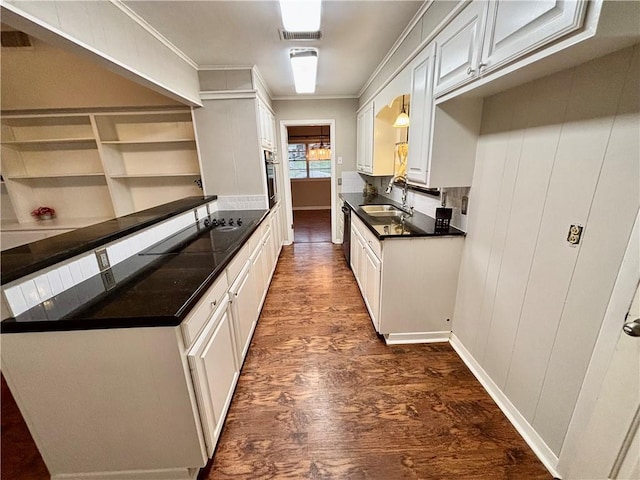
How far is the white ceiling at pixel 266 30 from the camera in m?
1.73

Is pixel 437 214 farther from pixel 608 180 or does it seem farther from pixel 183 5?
pixel 183 5

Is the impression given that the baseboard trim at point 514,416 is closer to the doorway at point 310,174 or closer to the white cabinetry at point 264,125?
the white cabinetry at point 264,125

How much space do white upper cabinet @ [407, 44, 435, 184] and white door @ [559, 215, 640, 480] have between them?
46.5 inches

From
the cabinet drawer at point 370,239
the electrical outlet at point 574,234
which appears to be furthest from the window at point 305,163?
the electrical outlet at point 574,234

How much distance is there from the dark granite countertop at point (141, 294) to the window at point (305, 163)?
6465mm

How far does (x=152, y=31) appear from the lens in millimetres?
1939

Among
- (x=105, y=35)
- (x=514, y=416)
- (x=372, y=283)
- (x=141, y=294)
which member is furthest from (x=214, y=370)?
(x=105, y=35)

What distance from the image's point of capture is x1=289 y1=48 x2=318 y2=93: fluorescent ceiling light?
2.36 metres

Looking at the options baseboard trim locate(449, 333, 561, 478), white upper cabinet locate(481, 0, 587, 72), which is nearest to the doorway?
baseboard trim locate(449, 333, 561, 478)

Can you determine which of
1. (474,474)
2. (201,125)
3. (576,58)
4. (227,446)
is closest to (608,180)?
(576,58)

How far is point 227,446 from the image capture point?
1.40m

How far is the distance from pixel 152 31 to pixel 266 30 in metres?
0.85

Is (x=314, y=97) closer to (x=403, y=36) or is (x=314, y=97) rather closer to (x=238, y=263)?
(x=403, y=36)

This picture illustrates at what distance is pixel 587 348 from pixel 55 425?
2.27 meters
